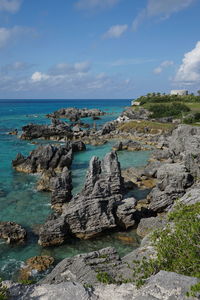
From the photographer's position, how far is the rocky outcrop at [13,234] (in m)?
26.4

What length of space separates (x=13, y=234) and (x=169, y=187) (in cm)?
1851

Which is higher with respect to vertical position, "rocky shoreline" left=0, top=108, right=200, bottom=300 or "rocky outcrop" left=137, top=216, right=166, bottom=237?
"rocky shoreline" left=0, top=108, right=200, bottom=300

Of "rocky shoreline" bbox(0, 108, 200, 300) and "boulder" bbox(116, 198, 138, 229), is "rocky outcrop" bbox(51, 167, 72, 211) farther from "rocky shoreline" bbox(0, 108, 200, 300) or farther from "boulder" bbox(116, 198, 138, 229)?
"boulder" bbox(116, 198, 138, 229)

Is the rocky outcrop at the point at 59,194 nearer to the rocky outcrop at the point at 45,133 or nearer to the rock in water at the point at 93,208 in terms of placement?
the rock in water at the point at 93,208

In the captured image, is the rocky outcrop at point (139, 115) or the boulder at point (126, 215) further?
the rocky outcrop at point (139, 115)

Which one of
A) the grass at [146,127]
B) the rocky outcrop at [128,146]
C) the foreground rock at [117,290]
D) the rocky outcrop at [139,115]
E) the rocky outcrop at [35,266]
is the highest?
the rocky outcrop at [139,115]

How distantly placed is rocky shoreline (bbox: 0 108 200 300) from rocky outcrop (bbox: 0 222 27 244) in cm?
192

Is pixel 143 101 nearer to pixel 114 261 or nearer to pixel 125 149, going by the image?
pixel 125 149

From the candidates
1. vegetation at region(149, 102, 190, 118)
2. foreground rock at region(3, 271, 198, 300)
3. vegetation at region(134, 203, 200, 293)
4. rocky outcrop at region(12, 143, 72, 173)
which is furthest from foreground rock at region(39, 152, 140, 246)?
vegetation at region(149, 102, 190, 118)

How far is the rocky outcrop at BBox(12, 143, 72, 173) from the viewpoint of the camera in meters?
49.8

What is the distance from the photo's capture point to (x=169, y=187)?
33.0 metres

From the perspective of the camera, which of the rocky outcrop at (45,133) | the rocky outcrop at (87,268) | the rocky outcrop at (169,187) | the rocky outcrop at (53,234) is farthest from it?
the rocky outcrop at (45,133)

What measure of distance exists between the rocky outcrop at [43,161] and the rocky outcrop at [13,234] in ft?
73.4

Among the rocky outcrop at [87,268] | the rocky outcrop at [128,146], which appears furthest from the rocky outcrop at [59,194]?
the rocky outcrop at [128,146]
